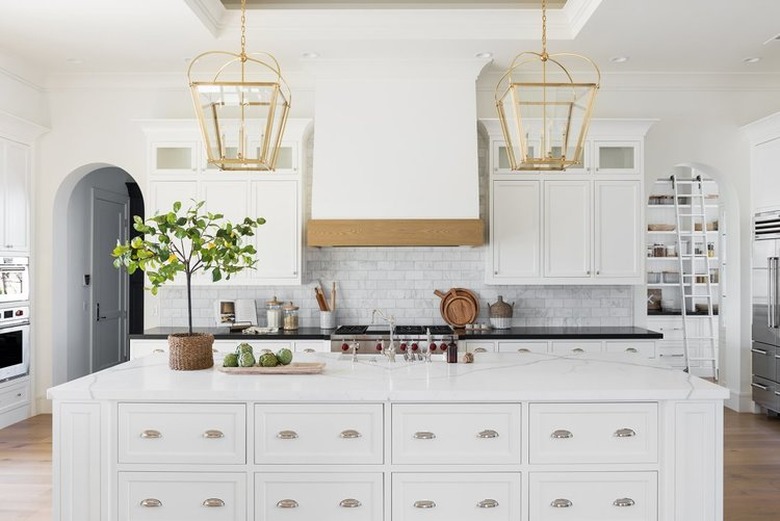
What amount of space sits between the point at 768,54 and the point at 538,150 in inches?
150

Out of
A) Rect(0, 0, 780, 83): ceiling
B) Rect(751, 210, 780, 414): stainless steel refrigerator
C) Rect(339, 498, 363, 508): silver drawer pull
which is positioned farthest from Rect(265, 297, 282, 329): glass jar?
Rect(751, 210, 780, 414): stainless steel refrigerator

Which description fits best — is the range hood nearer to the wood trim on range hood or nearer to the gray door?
the wood trim on range hood

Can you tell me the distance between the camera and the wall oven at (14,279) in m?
5.47

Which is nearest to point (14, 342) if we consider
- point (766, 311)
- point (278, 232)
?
point (278, 232)

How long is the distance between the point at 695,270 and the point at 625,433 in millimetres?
6149

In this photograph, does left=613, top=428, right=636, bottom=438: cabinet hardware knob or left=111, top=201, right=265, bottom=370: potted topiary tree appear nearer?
left=613, top=428, right=636, bottom=438: cabinet hardware knob

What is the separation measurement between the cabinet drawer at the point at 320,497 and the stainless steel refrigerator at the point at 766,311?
14.5ft

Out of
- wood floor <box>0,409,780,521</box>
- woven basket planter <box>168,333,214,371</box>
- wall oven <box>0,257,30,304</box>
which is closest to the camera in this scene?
woven basket planter <box>168,333,214,371</box>

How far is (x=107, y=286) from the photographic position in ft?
24.0

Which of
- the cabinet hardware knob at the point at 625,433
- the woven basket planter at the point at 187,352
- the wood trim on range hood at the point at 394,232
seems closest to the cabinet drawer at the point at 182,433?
the woven basket planter at the point at 187,352

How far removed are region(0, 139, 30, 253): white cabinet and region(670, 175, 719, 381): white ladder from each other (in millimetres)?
7164

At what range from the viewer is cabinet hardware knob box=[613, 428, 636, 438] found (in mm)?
2734

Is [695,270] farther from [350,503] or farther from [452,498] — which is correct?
[350,503]

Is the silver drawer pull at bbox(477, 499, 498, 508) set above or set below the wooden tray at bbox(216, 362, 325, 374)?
below
